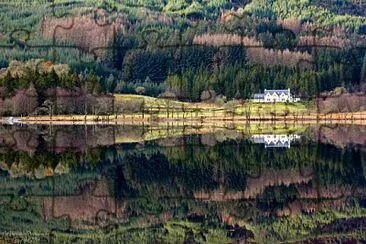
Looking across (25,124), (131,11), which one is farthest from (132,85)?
(131,11)

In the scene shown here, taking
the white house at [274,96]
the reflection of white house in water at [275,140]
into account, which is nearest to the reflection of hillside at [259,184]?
the reflection of white house in water at [275,140]

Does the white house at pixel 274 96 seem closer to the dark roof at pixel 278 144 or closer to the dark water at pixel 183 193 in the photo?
the dark roof at pixel 278 144

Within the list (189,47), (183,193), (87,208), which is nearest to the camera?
(87,208)

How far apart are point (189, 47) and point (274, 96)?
1841 centimetres

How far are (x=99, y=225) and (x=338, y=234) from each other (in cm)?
448

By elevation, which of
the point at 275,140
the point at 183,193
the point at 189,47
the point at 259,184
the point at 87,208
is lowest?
the point at 87,208

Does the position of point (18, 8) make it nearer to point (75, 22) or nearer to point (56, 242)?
point (75, 22)

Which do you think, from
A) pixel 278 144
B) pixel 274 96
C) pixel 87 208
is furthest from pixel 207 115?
pixel 87 208

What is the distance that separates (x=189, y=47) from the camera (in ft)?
278

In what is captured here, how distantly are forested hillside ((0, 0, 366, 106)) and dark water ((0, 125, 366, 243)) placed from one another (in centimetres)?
3103

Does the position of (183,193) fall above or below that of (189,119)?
below

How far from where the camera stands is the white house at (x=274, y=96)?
221ft

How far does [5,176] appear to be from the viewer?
22562 mm

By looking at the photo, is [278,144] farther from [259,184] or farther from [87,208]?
[87,208]
